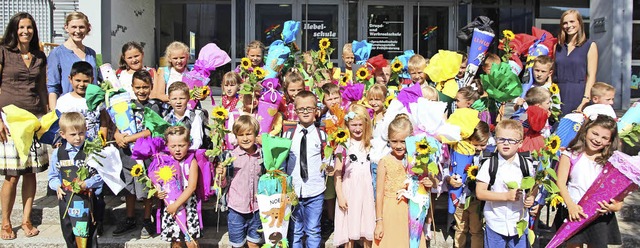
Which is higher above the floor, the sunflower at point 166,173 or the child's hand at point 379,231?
the sunflower at point 166,173

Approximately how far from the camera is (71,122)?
455 centimetres

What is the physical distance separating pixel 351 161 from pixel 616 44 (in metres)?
9.27

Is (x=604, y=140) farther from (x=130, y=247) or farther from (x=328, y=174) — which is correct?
(x=130, y=247)

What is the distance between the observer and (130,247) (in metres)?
5.04

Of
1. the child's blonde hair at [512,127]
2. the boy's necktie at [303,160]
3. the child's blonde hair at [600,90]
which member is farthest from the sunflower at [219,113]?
the child's blonde hair at [600,90]

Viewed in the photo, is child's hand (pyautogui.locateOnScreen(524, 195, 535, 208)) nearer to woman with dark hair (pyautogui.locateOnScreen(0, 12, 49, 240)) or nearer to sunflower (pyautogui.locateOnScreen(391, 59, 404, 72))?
sunflower (pyautogui.locateOnScreen(391, 59, 404, 72))

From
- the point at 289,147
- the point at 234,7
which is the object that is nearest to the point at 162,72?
the point at 289,147

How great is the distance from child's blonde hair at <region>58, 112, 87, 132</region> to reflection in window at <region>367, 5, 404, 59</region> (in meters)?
10.7

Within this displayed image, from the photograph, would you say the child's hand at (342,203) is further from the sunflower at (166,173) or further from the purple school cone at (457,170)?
the sunflower at (166,173)

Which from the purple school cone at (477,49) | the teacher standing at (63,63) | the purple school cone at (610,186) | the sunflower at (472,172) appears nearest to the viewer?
the purple school cone at (610,186)

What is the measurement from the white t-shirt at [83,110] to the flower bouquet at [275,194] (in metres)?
1.72

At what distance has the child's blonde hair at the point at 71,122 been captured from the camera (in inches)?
179

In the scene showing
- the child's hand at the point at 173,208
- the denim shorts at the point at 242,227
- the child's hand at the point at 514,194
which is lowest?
the denim shorts at the point at 242,227

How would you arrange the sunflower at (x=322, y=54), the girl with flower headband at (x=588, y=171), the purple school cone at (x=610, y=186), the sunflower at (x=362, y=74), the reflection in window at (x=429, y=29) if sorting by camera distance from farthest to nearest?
the reflection in window at (x=429, y=29) < the sunflower at (x=322, y=54) < the sunflower at (x=362, y=74) < the girl with flower headband at (x=588, y=171) < the purple school cone at (x=610, y=186)
